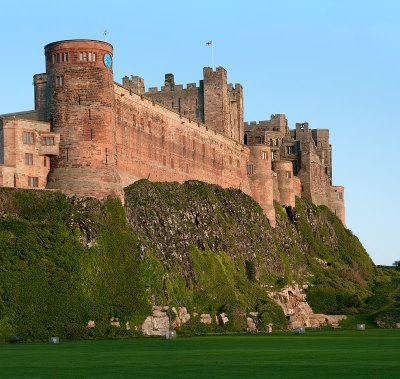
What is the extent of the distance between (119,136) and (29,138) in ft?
40.1

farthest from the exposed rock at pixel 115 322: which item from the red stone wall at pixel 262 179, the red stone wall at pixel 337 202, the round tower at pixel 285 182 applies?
the red stone wall at pixel 337 202

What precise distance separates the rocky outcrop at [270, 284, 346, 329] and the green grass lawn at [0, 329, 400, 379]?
50848mm

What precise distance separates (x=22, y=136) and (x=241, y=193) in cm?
4790

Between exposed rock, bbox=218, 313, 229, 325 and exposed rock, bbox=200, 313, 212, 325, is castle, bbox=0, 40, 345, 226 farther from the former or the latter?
exposed rock, bbox=218, 313, 229, 325

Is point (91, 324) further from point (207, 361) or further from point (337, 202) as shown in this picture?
point (337, 202)

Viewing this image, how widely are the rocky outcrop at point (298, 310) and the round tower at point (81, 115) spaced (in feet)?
105

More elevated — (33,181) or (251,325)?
(33,181)

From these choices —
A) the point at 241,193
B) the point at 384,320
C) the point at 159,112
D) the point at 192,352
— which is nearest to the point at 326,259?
the point at 241,193

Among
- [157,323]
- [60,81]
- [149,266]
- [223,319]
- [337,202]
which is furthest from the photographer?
[337,202]

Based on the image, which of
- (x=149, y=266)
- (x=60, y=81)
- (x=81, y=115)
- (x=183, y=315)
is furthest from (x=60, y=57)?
(x=183, y=315)

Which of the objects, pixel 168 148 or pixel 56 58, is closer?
pixel 56 58

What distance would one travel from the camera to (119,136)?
103625mm

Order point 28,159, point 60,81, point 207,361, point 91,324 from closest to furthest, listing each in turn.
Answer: point 207,361 → point 91,324 → point 28,159 → point 60,81

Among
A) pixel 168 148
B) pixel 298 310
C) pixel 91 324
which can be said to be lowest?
pixel 298 310
